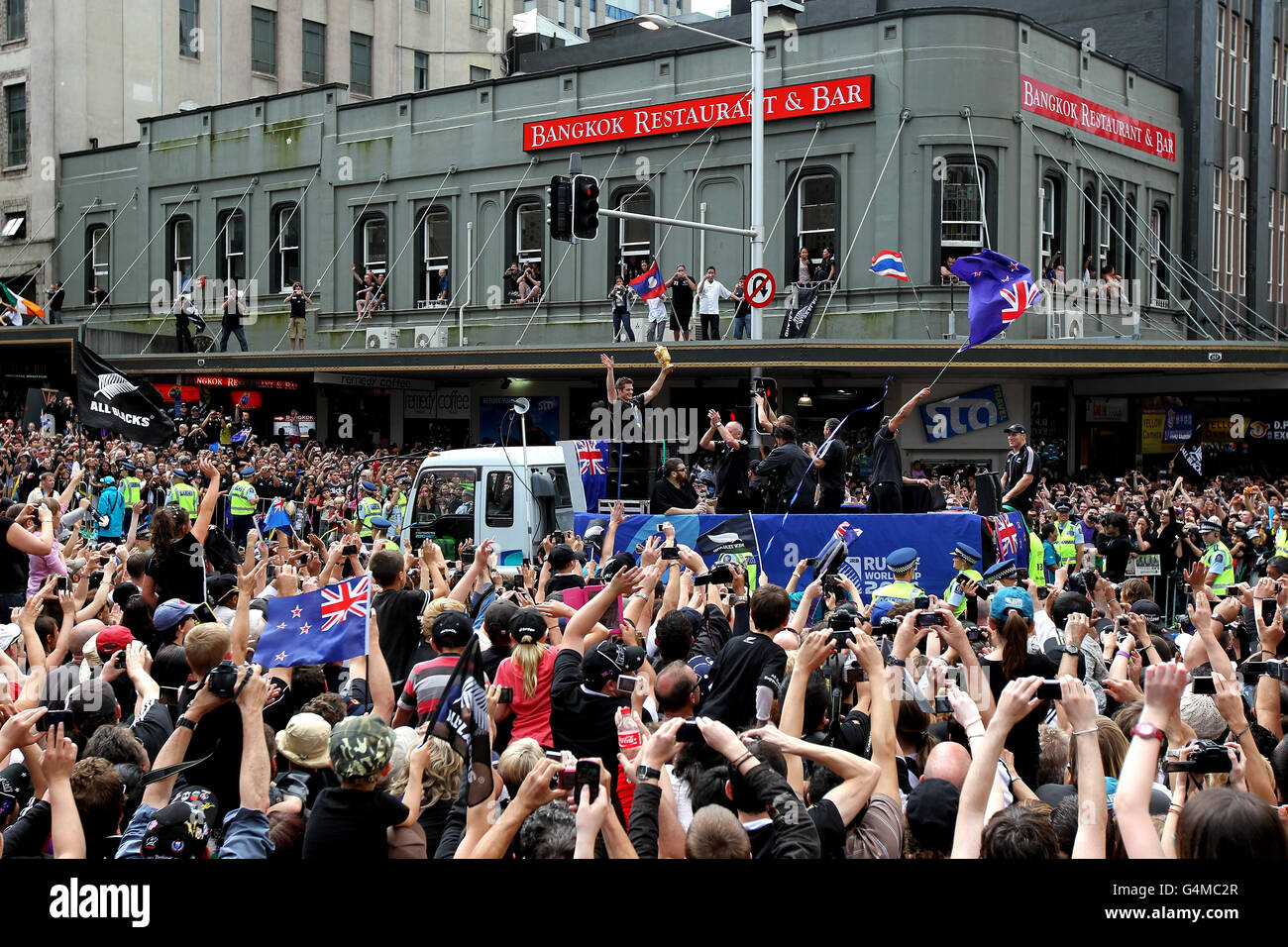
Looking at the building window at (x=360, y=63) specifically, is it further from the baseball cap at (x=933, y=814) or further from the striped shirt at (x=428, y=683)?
the baseball cap at (x=933, y=814)

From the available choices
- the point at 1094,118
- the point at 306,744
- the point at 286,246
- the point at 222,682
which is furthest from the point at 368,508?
the point at 1094,118

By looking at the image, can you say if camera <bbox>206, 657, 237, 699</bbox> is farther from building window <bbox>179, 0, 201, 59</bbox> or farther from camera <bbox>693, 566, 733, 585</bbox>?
building window <bbox>179, 0, 201, 59</bbox>

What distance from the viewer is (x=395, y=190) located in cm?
3291

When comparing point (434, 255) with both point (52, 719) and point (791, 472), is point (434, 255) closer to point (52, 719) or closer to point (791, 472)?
point (791, 472)

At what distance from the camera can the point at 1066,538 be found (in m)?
17.2

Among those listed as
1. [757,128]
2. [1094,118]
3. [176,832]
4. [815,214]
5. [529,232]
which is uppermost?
[1094,118]

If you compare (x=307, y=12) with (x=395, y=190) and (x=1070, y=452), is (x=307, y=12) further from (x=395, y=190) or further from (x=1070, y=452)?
(x=1070, y=452)

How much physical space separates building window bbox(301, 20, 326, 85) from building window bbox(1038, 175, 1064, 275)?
27167 mm

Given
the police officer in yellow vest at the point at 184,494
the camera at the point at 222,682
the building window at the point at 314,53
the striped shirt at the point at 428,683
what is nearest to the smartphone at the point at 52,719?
the camera at the point at 222,682

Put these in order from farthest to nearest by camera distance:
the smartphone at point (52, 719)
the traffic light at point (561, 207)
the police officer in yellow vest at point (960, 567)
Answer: the traffic light at point (561, 207)
the police officer in yellow vest at point (960, 567)
the smartphone at point (52, 719)

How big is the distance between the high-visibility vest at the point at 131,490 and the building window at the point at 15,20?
80.1 ft

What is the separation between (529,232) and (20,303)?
13644 millimetres

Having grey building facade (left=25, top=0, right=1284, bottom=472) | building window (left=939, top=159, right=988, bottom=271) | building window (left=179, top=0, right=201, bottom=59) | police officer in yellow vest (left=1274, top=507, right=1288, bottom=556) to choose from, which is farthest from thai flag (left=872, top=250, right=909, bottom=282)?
building window (left=179, top=0, right=201, bottom=59)

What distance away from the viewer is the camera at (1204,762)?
13.5ft
